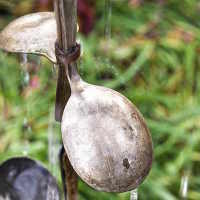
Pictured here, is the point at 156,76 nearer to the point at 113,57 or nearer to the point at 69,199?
the point at 113,57

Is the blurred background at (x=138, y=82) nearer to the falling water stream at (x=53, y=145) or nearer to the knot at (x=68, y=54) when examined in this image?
the falling water stream at (x=53, y=145)

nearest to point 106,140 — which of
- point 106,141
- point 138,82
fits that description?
point 106,141

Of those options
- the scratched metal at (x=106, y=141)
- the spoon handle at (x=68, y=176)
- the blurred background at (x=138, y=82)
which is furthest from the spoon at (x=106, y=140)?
the blurred background at (x=138, y=82)

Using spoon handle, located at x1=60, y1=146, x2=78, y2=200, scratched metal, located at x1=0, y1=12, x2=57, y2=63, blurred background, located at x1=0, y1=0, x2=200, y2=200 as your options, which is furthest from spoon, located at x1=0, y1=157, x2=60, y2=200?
blurred background, located at x1=0, y1=0, x2=200, y2=200

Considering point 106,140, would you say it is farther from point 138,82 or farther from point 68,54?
point 138,82

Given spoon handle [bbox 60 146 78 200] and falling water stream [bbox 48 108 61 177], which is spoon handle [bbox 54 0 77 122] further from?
falling water stream [bbox 48 108 61 177]
